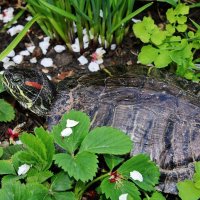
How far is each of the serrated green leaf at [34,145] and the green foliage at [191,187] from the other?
68 cm

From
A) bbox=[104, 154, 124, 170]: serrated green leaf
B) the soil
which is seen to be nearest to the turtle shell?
bbox=[104, 154, 124, 170]: serrated green leaf

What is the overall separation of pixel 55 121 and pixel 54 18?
0.82 metres

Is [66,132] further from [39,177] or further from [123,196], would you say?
[123,196]

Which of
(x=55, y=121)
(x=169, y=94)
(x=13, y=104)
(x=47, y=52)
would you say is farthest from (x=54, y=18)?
(x=169, y=94)

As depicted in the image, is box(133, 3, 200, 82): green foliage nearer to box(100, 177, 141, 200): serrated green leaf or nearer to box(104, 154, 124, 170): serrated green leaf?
box(104, 154, 124, 170): serrated green leaf

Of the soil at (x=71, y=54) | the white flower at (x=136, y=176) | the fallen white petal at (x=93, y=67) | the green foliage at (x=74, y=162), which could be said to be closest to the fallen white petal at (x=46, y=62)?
the soil at (x=71, y=54)

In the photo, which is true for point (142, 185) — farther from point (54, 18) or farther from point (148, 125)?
→ point (54, 18)

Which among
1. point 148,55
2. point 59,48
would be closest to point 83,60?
point 59,48

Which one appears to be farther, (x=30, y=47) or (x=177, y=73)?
(x=30, y=47)

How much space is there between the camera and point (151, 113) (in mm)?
2465

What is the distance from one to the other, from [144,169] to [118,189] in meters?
0.16

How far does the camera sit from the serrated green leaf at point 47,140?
7.34ft

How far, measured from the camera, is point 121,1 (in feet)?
9.62

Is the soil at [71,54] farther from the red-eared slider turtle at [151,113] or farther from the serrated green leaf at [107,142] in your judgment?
the serrated green leaf at [107,142]
